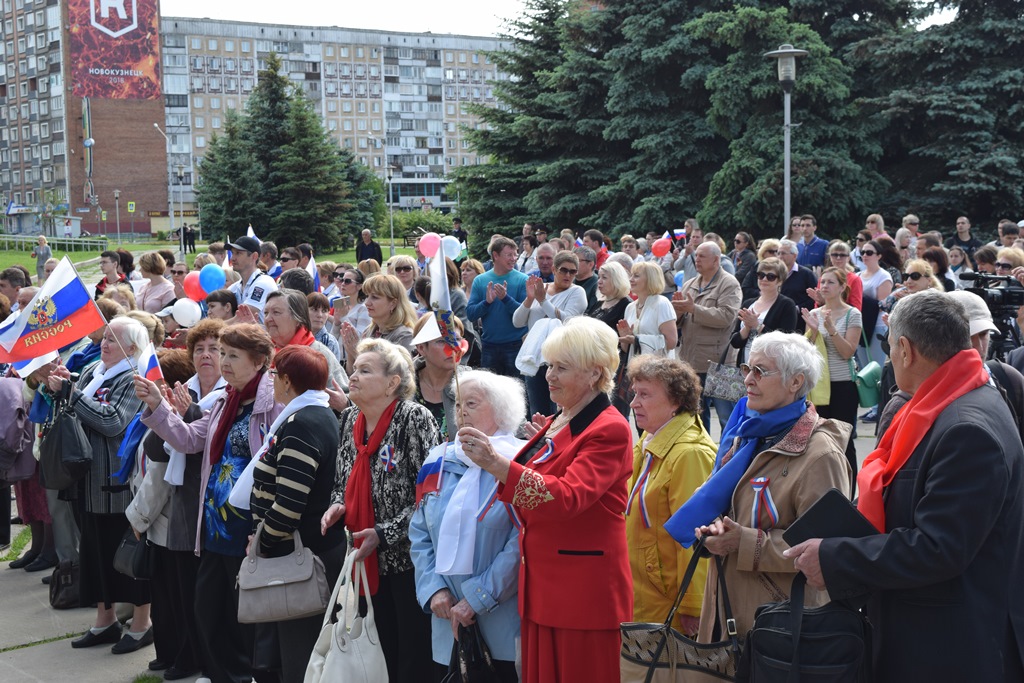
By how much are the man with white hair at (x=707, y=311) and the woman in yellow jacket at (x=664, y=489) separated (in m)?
4.92

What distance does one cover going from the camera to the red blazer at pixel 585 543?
3988 mm

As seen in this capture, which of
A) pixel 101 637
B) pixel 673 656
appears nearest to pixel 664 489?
pixel 673 656

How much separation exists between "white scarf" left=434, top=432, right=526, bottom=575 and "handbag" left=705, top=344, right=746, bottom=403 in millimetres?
4730

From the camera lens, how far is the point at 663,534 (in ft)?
14.1

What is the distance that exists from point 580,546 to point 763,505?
0.73 metres

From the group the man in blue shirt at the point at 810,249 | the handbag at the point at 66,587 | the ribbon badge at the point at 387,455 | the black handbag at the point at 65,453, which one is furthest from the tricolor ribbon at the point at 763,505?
the man in blue shirt at the point at 810,249

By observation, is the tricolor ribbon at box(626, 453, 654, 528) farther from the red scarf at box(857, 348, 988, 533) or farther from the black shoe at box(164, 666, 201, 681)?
the black shoe at box(164, 666, 201, 681)

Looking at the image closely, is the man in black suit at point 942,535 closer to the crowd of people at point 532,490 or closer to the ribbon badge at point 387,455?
the crowd of people at point 532,490

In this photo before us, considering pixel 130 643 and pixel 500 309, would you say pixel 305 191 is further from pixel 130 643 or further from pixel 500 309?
pixel 130 643

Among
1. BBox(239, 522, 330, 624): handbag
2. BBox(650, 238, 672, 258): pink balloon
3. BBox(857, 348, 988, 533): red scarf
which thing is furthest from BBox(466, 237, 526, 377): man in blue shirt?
BBox(650, 238, 672, 258): pink balloon

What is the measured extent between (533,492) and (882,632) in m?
1.23

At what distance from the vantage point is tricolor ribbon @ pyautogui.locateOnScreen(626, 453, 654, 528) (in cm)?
436

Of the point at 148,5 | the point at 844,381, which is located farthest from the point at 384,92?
the point at 844,381

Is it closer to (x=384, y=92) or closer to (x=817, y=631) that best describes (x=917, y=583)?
(x=817, y=631)
